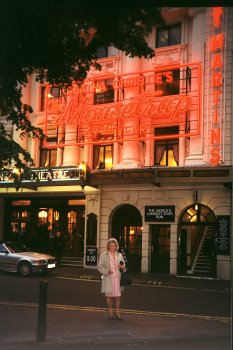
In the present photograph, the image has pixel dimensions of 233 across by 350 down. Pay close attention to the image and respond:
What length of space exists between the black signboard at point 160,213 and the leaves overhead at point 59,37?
1334 centimetres

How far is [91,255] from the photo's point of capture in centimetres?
2278

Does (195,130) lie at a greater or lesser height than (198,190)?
greater

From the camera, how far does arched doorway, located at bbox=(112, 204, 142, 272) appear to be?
22.7m

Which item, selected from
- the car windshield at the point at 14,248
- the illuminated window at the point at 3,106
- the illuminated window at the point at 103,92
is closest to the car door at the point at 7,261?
the car windshield at the point at 14,248

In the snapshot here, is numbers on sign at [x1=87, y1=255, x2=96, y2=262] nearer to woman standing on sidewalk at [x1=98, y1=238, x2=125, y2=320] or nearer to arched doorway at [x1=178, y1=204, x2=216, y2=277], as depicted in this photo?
arched doorway at [x1=178, y1=204, x2=216, y2=277]

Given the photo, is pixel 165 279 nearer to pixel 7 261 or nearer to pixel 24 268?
pixel 24 268

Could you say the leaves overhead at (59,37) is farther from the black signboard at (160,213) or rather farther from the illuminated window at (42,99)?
the illuminated window at (42,99)

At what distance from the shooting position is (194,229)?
2259 centimetres

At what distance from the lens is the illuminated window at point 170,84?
72.3 feet

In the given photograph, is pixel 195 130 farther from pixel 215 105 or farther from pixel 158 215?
pixel 158 215

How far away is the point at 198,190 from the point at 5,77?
15.2m

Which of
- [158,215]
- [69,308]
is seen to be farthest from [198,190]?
[69,308]

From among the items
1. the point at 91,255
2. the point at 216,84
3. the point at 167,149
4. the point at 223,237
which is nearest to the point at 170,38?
the point at 216,84

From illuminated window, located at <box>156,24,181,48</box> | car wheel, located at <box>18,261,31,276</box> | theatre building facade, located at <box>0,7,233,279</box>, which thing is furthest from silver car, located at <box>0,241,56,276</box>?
illuminated window, located at <box>156,24,181,48</box>
